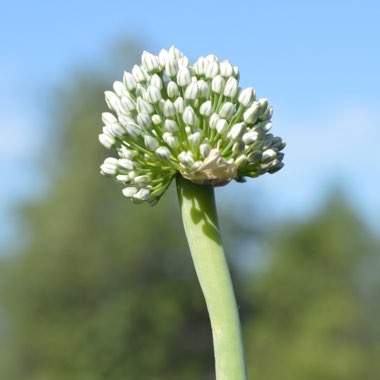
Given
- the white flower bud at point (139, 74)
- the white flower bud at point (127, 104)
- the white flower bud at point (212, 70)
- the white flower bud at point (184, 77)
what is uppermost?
the white flower bud at point (139, 74)

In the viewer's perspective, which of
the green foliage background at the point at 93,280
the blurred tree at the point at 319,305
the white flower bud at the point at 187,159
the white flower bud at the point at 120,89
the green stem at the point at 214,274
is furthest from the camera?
the blurred tree at the point at 319,305

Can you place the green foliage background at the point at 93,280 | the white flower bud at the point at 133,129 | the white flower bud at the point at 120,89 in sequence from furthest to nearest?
1. the green foliage background at the point at 93,280
2. the white flower bud at the point at 120,89
3. the white flower bud at the point at 133,129

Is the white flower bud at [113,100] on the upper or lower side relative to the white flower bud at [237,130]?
upper

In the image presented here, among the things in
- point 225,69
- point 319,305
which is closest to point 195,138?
point 225,69

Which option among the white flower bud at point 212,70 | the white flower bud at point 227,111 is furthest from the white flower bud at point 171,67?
the white flower bud at point 227,111

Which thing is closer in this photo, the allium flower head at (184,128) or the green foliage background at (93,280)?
the allium flower head at (184,128)

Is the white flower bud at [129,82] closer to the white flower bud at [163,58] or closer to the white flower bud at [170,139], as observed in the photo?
the white flower bud at [163,58]

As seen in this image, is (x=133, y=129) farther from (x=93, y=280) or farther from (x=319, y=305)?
(x=319, y=305)

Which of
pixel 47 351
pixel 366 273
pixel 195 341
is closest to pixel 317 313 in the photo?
pixel 366 273
